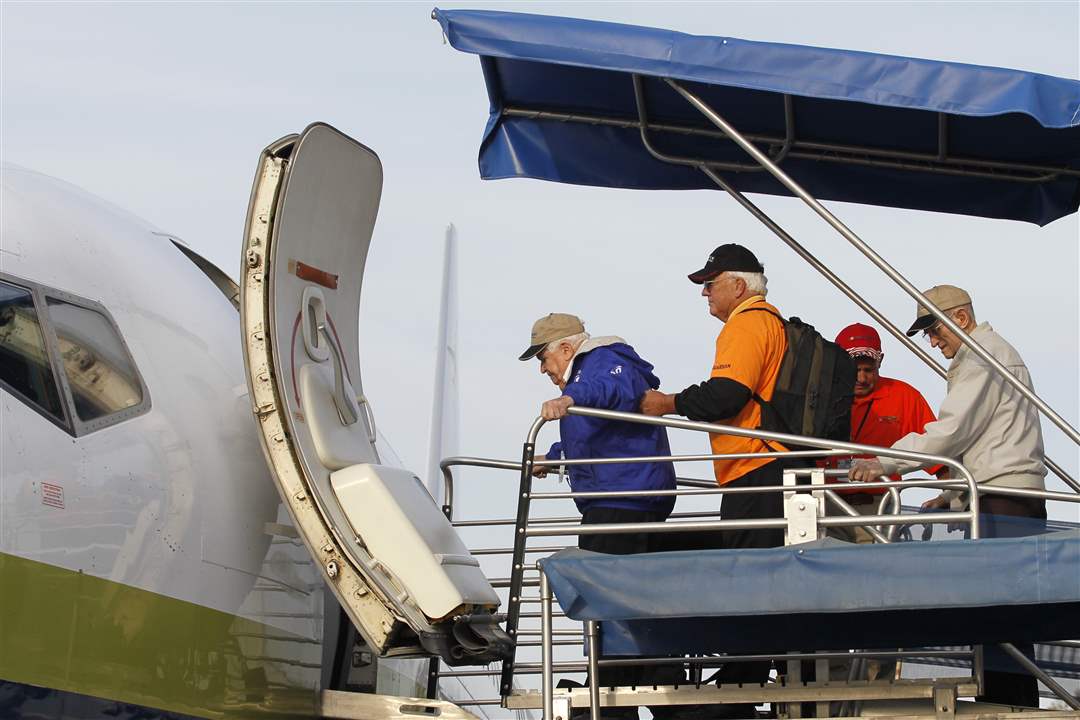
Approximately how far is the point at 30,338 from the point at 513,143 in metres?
3.70

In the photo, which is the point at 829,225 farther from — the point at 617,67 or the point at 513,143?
the point at 513,143

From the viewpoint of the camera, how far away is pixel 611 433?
7.91m

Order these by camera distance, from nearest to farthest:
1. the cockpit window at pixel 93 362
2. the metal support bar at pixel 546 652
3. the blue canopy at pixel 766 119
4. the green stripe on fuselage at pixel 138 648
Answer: the green stripe on fuselage at pixel 138 648 → the cockpit window at pixel 93 362 → the metal support bar at pixel 546 652 → the blue canopy at pixel 766 119

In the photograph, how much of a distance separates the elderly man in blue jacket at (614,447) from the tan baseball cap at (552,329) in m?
0.17

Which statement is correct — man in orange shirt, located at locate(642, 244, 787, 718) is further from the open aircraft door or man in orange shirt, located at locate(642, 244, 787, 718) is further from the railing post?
the open aircraft door

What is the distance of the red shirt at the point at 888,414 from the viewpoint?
30.7 ft

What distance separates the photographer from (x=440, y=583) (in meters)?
6.39

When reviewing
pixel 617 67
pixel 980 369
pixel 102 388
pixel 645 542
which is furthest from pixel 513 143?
pixel 102 388

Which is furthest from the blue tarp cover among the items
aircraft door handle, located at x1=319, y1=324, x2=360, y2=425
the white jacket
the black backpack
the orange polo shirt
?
aircraft door handle, located at x1=319, y1=324, x2=360, y2=425

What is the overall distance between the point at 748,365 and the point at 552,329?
1.29m

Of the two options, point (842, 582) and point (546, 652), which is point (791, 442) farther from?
point (546, 652)

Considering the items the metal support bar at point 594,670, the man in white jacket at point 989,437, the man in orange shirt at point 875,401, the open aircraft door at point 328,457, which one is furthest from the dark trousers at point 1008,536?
the open aircraft door at point 328,457

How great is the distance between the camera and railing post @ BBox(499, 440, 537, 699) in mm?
7141

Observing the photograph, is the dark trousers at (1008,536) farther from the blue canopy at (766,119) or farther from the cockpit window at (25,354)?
the cockpit window at (25,354)
